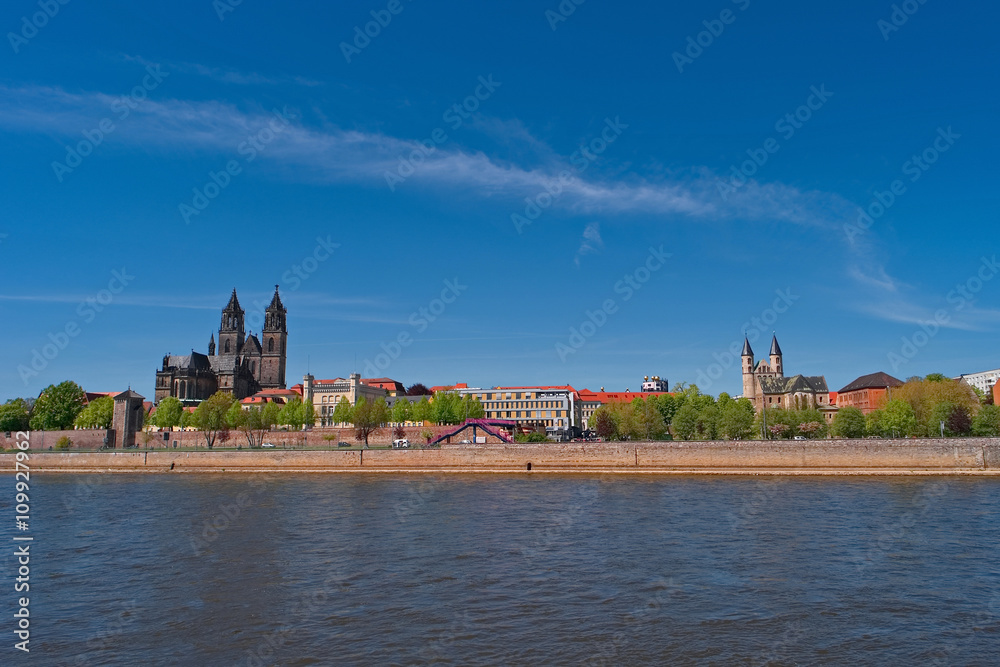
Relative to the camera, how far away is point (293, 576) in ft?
57.6

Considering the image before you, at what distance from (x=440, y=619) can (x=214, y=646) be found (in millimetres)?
4148

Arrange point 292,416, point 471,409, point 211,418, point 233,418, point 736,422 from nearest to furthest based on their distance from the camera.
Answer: point 736,422 < point 233,418 < point 211,418 < point 292,416 < point 471,409

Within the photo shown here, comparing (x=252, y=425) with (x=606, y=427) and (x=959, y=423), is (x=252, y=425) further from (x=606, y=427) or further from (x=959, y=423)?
(x=959, y=423)

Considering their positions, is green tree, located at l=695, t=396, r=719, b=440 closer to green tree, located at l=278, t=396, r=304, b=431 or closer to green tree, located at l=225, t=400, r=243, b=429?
green tree, located at l=278, t=396, r=304, b=431

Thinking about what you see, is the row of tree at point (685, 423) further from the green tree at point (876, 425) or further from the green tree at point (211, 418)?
the green tree at point (211, 418)

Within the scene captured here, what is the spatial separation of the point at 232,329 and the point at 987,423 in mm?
128159

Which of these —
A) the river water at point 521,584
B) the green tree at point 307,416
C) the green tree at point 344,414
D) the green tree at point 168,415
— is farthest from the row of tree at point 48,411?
the river water at point 521,584

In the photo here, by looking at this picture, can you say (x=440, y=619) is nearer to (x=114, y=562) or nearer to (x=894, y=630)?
(x=894, y=630)

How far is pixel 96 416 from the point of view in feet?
298

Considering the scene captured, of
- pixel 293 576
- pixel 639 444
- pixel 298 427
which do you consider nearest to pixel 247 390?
pixel 298 427

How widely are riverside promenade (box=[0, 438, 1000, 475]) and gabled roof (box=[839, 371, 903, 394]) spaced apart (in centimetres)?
5934

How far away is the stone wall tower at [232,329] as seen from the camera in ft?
466

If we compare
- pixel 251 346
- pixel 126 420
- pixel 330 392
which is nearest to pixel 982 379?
pixel 330 392

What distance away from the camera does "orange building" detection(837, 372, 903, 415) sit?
4085 inches
